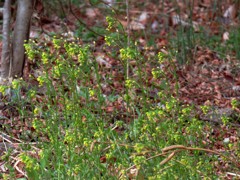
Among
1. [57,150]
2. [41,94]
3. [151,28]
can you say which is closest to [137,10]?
[151,28]

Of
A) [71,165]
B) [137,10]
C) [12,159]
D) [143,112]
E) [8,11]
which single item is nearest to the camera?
[71,165]

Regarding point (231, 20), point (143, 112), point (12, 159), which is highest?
point (231, 20)

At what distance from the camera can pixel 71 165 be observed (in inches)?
147

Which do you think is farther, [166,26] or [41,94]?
[166,26]

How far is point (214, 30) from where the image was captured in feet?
26.3

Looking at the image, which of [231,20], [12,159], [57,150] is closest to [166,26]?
[231,20]

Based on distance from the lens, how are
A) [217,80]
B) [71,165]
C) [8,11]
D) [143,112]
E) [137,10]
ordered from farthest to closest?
[137,10] < [217,80] < [8,11] < [143,112] < [71,165]

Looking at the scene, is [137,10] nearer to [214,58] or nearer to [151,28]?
[151,28]

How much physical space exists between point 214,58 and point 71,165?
3.68 m

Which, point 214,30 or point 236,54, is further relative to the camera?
point 214,30

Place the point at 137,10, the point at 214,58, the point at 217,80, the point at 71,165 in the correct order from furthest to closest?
the point at 137,10 → the point at 214,58 → the point at 217,80 → the point at 71,165

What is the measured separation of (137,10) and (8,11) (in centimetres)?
368

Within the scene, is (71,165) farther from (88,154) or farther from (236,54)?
(236,54)

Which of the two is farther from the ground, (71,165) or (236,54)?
(236,54)
